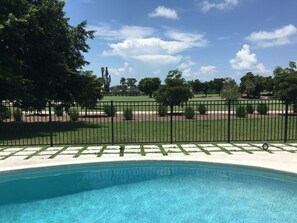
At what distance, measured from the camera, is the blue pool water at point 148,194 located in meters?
6.19

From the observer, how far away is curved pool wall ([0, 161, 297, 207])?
7.68 m

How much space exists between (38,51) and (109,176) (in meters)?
10.8

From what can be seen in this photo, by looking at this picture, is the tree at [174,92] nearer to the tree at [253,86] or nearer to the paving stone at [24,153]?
the paving stone at [24,153]

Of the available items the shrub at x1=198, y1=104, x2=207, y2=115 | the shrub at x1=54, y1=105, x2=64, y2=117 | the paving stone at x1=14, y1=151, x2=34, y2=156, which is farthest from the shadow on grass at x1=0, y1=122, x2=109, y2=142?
the shrub at x1=198, y1=104, x2=207, y2=115

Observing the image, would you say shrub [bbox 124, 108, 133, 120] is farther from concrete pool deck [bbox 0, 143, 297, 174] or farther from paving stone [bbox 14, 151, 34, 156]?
paving stone [bbox 14, 151, 34, 156]

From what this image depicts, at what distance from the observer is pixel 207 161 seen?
9031 millimetres

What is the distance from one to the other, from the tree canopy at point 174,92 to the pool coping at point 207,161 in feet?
50.3

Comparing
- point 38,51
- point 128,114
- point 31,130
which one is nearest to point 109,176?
point 31,130

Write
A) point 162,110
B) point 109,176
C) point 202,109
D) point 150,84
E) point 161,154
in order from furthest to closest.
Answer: point 150,84, point 202,109, point 162,110, point 161,154, point 109,176

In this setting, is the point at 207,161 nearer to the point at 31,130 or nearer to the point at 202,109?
the point at 31,130

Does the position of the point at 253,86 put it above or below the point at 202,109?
above

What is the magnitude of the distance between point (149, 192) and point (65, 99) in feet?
45.3

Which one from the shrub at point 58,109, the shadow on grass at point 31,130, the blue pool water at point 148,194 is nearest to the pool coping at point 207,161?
the blue pool water at point 148,194

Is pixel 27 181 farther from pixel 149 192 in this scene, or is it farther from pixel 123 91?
pixel 123 91
